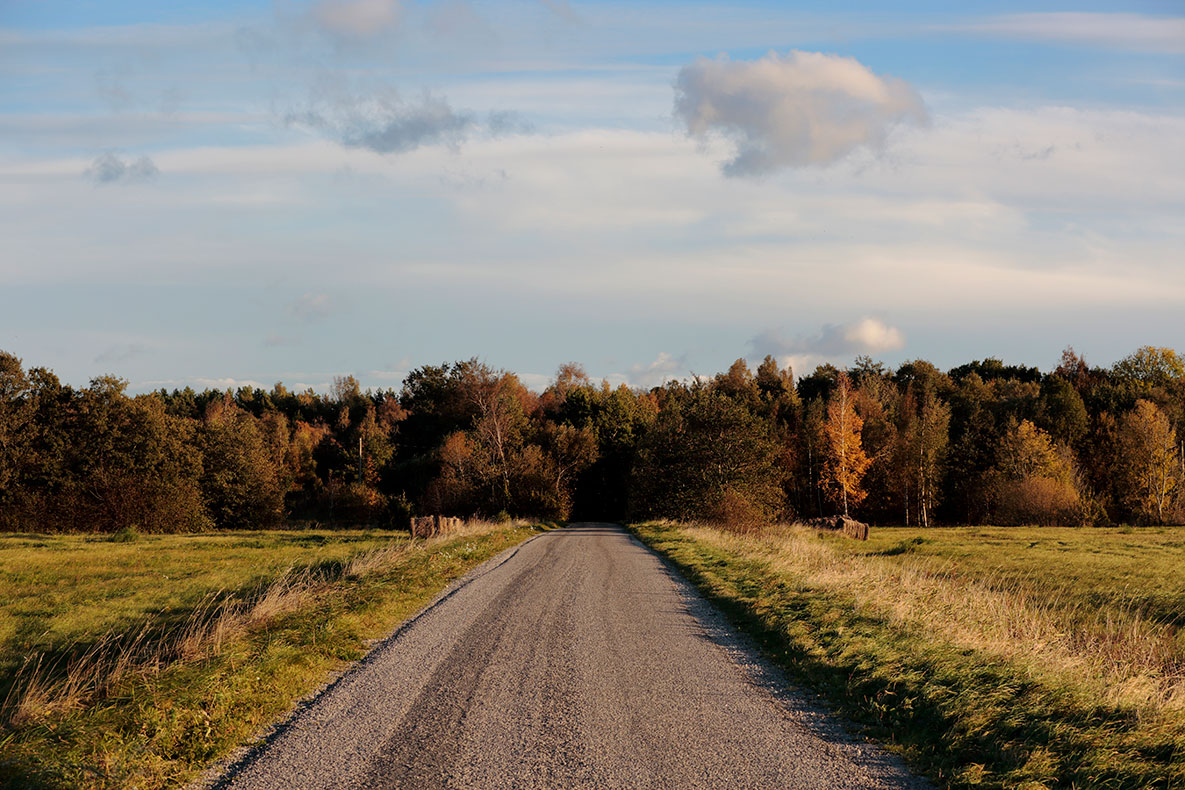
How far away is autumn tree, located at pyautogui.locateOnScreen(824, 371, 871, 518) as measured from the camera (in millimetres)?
65750

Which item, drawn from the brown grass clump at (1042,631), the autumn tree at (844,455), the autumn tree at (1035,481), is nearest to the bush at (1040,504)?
the autumn tree at (1035,481)

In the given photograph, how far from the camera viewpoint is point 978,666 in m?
9.37

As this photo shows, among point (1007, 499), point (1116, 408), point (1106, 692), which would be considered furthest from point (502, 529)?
point (1116, 408)

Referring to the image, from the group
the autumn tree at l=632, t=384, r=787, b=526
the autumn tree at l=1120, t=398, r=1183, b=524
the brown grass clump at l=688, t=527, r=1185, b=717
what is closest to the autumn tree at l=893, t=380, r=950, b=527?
the autumn tree at l=1120, t=398, r=1183, b=524

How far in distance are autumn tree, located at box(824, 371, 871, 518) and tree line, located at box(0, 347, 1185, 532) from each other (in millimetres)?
220

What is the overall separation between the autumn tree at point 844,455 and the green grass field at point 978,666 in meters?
43.0

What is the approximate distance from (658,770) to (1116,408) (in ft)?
273

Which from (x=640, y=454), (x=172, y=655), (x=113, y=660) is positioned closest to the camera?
(x=172, y=655)

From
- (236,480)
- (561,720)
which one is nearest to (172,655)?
(561,720)

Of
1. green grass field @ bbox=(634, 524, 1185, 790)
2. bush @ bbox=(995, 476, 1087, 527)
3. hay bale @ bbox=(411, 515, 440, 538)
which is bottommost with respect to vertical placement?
bush @ bbox=(995, 476, 1087, 527)

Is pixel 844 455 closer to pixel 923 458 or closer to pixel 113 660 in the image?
pixel 923 458

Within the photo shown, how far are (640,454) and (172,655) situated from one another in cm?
4182

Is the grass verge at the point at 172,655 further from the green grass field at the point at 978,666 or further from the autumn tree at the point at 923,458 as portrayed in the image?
the autumn tree at the point at 923,458

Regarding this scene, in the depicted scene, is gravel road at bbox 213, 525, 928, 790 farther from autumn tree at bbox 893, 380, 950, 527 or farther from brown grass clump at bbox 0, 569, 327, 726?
autumn tree at bbox 893, 380, 950, 527
